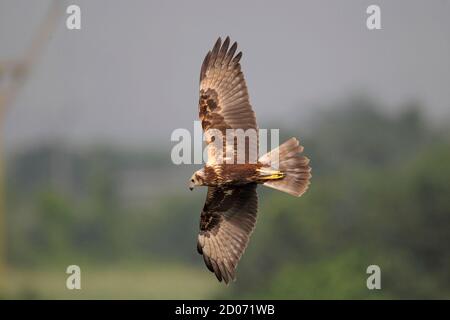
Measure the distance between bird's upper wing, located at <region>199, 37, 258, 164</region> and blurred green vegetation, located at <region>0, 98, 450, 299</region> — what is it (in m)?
13.3

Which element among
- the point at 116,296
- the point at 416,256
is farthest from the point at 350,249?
the point at 116,296

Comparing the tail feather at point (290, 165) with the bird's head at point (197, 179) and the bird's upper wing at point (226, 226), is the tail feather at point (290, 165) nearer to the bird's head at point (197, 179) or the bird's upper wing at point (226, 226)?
the bird's upper wing at point (226, 226)

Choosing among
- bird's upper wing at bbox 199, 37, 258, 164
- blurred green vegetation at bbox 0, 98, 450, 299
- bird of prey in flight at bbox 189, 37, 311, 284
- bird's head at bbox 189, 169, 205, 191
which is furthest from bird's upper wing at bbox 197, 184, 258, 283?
blurred green vegetation at bbox 0, 98, 450, 299

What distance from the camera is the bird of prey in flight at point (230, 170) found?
1098 centimetres

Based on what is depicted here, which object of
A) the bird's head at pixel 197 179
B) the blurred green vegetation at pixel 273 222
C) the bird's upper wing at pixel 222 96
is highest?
the bird's upper wing at pixel 222 96

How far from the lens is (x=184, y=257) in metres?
31.7

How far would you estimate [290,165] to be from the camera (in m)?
11.0

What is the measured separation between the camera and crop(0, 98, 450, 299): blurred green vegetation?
2805cm

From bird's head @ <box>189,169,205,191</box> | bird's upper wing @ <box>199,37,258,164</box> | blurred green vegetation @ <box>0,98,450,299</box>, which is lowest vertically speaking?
blurred green vegetation @ <box>0,98,450,299</box>

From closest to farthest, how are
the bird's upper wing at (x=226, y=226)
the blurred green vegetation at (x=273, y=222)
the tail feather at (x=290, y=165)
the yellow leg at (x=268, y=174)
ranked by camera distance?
1. the yellow leg at (x=268, y=174)
2. the tail feather at (x=290, y=165)
3. the bird's upper wing at (x=226, y=226)
4. the blurred green vegetation at (x=273, y=222)

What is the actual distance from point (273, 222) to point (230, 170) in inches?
856

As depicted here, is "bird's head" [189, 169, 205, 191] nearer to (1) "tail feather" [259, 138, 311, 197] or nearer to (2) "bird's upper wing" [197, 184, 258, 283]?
(2) "bird's upper wing" [197, 184, 258, 283]

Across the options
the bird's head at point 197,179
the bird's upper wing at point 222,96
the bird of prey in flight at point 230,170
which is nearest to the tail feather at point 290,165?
the bird of prey in flight at point 230,170

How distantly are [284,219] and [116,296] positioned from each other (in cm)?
733
